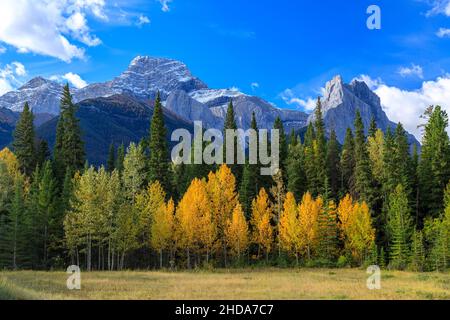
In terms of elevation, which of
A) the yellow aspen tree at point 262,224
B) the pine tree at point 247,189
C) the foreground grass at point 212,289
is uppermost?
the pine tree at point 247,189

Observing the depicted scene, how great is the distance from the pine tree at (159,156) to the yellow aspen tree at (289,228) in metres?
18.3

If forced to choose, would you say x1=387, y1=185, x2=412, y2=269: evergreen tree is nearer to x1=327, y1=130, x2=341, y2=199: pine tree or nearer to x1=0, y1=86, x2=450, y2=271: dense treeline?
x1=0, y1=86, x2=450, y2=271: dense treeline

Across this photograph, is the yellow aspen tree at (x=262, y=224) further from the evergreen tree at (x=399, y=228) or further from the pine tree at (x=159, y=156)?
the evergreen tree at (x=399, y=228)

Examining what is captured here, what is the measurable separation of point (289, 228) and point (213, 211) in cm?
1083

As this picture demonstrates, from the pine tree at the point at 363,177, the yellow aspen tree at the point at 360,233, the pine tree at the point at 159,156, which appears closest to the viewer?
the yellow aspen tree at the point at 360,233

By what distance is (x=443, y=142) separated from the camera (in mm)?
67938

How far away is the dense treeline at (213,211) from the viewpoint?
5438cm

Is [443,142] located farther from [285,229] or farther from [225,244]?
[225,244]

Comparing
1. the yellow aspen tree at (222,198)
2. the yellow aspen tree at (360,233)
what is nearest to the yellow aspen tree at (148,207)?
the yellow aspen tree at (222,198)

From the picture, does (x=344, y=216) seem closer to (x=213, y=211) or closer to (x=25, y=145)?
(x=213, y=211)

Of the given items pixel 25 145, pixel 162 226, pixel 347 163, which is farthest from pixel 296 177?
pixel 25 145

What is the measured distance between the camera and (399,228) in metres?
57.8

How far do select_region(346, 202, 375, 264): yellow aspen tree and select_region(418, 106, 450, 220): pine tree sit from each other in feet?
35.3
